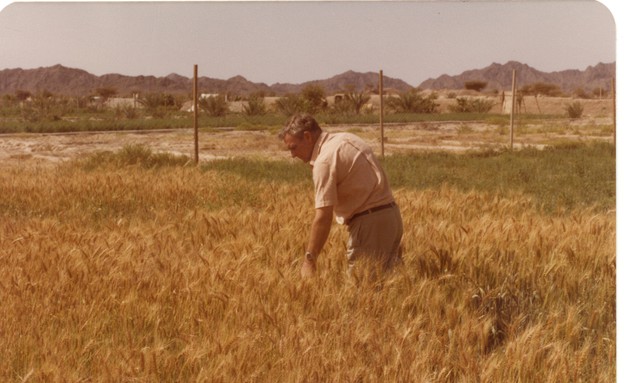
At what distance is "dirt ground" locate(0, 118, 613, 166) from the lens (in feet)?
62.1

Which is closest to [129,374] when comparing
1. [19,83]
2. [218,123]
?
[218,123]

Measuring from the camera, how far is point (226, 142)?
2300 cm

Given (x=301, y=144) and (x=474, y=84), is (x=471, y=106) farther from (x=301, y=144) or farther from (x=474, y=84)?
(x=301, y=144)

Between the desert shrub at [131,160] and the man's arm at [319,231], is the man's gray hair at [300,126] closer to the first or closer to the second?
the man's arm at [319,231]

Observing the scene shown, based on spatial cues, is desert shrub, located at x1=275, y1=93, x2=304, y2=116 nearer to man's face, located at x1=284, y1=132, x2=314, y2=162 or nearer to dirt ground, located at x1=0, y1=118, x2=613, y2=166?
dirt ground, located at x1=0, y1=118, x2=613, y2=166

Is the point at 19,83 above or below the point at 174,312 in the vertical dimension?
above

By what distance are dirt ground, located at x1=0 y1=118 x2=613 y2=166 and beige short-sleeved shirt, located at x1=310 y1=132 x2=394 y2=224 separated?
43.2ft

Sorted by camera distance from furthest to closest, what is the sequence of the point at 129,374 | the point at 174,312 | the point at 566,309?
1. the point at 566,309
2. the point at 174,312
3. the point at 129,374

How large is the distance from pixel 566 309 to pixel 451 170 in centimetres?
958

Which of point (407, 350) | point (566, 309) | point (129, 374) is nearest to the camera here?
point (129, 374)

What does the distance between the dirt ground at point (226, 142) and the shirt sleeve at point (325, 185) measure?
1331cm

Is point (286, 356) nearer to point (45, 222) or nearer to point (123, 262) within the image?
point (123, 262)

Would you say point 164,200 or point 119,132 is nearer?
point 164,200

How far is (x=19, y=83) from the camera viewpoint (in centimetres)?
13438
